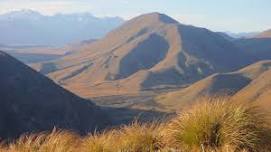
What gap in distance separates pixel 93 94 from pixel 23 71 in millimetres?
84643

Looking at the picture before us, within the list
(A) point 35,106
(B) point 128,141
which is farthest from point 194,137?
(A) point 35,106

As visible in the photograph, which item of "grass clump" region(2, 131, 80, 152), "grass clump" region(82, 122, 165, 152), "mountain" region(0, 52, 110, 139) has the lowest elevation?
"mountain" region(0, 52, 110, 139)

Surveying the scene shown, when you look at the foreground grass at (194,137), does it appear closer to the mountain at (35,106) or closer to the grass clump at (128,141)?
the grass clump at (128,141)

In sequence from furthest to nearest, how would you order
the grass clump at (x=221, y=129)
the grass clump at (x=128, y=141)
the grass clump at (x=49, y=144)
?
the grass clump at (x=128, y=141), the grass clump at (x=221, y=129), the grass clump at (x=49, y=144)

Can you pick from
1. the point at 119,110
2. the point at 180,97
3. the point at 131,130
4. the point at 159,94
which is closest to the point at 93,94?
the point at 159,94

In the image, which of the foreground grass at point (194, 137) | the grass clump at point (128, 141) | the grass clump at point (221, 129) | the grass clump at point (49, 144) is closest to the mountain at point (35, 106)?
the grass clump at point (49, 144)

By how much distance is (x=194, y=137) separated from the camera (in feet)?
35.7

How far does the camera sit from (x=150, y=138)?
1128cm

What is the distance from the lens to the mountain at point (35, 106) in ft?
286

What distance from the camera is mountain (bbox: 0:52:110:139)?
286 ft

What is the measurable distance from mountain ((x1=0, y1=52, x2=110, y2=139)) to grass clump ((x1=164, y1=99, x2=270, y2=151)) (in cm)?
6921

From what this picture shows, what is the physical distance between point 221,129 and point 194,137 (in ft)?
1.62

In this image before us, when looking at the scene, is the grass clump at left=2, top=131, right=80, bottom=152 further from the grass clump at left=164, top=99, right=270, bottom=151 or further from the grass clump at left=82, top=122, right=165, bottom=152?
the grass clump at left=164, top=99, right=270, bottom=151

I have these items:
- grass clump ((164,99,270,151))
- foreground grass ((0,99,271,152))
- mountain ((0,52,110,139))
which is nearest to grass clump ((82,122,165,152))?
foreground grass ((0,99,271,152))
